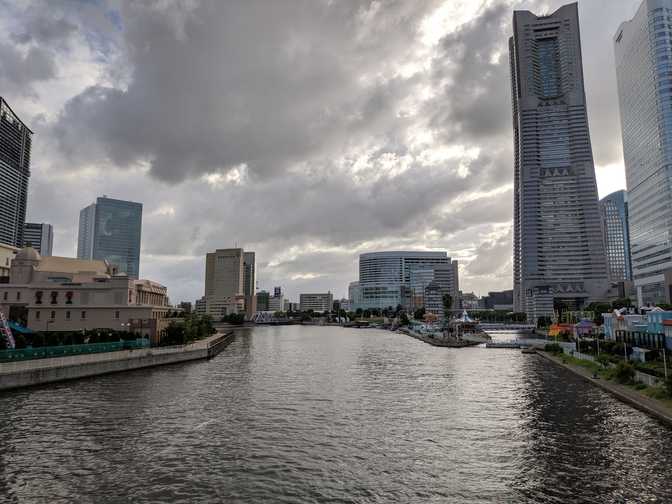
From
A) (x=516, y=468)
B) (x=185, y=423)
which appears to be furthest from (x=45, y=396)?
(x=516, y=468)

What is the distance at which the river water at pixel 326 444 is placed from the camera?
25016 mm

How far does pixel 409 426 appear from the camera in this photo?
38.5 m

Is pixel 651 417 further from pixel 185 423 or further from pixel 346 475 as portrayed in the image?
pixel 185 423

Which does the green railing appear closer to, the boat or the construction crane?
the construction crane

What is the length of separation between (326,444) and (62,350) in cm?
4707

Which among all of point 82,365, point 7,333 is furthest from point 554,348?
point 7,333

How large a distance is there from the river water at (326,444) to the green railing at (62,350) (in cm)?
523

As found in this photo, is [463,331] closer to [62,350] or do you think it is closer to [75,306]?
[75,306]

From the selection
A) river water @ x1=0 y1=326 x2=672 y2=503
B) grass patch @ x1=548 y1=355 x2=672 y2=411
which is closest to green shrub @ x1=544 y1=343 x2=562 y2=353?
grass patch @ x1=548 y1=355 x2=672 y2=411

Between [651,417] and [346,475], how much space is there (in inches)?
1220

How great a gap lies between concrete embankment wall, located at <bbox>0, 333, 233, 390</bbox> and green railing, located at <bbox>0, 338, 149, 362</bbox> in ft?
5.58

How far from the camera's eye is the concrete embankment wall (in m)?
53.0

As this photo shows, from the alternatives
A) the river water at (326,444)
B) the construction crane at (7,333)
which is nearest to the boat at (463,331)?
the river water at (326,444)

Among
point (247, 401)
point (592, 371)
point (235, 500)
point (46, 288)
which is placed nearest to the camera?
point (235, 500)
